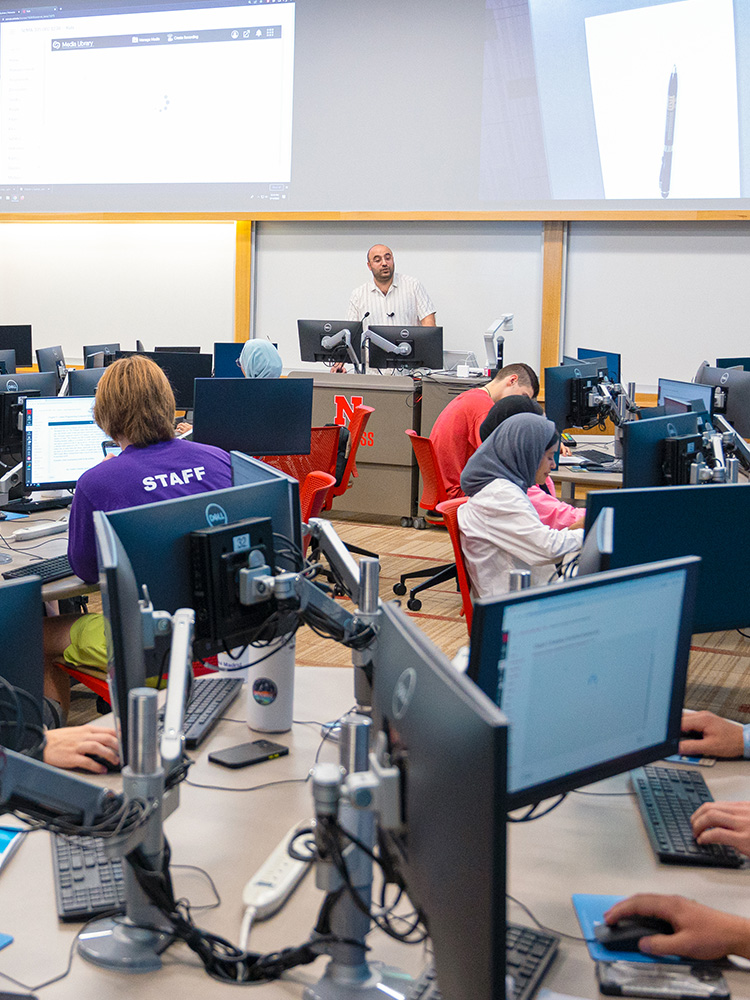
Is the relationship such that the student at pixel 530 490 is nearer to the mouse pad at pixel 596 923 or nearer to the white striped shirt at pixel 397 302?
the mouse pad at pixel 596 923

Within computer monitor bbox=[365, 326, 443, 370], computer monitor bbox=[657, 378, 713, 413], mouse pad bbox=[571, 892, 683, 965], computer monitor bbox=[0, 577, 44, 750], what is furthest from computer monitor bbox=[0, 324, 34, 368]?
mouse pad bbox=[571, 892, 683, 965]

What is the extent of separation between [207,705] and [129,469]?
907mm

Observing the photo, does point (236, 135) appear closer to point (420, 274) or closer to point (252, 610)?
point (420, 274)

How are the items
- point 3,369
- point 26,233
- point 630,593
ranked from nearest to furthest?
point 630,593 < point 3,369 < point 26,233

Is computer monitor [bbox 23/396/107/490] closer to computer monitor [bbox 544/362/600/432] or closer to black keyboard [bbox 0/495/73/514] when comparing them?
black keyboard [bbox 0/495/73/514]

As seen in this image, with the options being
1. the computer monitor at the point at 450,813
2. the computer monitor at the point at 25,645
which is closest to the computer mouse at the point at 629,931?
the computer monitor at the point at 450,813

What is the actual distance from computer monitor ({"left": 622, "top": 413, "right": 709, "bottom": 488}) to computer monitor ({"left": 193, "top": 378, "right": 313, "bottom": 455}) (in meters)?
1.56

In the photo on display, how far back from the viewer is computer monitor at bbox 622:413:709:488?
10.4 feet

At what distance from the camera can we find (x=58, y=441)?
3.88 metres

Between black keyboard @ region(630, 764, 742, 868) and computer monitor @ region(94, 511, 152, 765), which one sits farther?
black keyboard @ region(630, 764, 742, 868)

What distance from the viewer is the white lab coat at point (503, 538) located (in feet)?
10.9

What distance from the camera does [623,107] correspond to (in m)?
7.56

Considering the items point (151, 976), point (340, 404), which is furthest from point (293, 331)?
point (151, 976)

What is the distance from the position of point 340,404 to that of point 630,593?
17.6 feet
